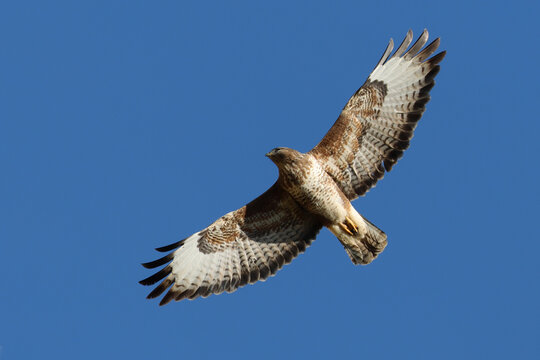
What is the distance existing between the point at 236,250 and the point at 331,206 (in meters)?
1.59

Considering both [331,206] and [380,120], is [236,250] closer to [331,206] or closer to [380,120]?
[331,206]

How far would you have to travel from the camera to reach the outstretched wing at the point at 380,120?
10.6 meters

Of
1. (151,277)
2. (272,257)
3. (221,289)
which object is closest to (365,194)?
(272,257)

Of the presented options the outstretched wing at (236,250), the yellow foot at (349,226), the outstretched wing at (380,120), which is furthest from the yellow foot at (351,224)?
the outstretched wing at (236,250)

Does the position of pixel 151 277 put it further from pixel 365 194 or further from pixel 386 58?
pixel 386 58

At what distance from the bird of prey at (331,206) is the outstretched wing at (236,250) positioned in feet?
0.05

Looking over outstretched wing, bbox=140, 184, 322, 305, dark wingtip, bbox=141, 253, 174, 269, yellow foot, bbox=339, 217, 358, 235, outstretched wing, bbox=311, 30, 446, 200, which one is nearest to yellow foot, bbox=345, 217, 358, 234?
yellow foot, bbox=339, 217, 358, 235

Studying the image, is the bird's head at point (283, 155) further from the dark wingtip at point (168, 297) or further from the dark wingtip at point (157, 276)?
the dark wingtip at point (168, 297)

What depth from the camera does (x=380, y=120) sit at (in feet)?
35.1

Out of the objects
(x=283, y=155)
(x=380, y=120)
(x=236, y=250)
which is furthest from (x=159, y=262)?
(x=380, y=120)

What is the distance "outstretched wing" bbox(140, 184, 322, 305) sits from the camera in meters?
10.8

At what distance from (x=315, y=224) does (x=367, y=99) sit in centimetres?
193

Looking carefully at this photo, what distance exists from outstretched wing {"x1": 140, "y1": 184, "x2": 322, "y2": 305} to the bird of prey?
0.6 inches

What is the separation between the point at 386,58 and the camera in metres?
10.8
